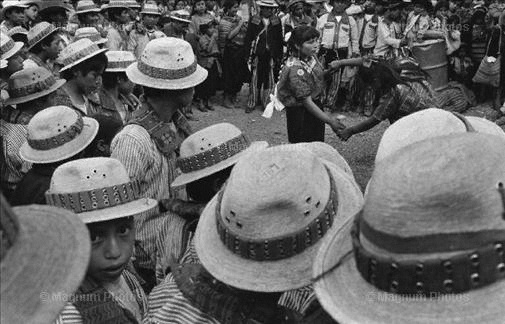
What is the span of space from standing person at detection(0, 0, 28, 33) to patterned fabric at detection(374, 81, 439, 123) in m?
5.40

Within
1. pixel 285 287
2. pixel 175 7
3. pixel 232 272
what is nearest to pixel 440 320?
pixel 285 287

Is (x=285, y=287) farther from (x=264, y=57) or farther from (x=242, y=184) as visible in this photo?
(x=264, y=57)

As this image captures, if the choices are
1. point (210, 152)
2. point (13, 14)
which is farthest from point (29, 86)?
point (13, 14)

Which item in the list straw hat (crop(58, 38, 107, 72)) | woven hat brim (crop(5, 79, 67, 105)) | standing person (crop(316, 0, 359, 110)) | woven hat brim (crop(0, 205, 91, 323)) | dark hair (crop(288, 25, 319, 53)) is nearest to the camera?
woven hat brim (crop(0, 205, 91, 323))

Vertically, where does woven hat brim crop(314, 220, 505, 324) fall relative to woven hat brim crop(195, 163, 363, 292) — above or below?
above

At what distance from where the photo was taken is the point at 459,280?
1.33 metres

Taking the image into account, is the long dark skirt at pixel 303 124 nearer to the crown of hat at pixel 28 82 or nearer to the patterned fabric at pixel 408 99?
the patterned fabric at pixel 408 99

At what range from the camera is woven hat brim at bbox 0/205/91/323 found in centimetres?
115

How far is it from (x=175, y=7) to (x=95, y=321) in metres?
11.2

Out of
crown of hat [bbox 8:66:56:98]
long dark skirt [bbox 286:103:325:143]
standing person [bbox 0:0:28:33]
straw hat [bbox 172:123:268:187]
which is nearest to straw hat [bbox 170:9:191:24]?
standing person [bbox 0:0:28:33]

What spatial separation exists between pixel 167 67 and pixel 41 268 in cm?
220

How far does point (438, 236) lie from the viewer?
1.32 metres

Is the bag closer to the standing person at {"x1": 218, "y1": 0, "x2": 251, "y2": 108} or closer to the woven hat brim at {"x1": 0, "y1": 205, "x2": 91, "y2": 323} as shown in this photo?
the standing person at {"x1": 218, "y1": 0, "x2": 251, "y2": 108}

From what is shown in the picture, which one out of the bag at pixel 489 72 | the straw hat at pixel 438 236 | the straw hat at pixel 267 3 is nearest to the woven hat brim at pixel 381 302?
the straw hat at pixel 438 236
